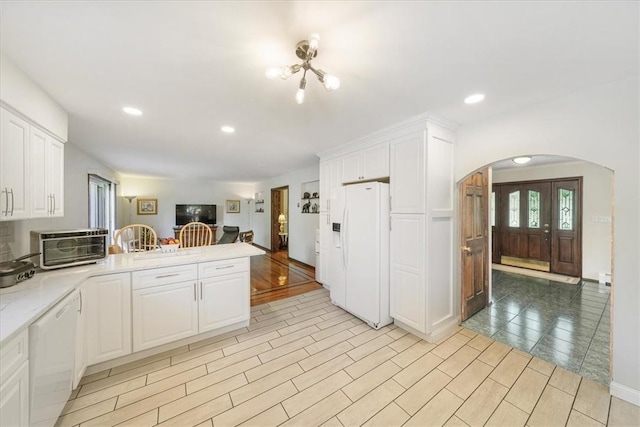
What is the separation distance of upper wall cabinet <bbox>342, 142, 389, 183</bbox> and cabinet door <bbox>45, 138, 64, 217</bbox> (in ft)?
10.4

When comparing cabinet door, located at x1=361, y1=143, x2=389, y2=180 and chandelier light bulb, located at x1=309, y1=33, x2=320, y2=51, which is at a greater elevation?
chandelier light bulb, located at x1=309, y1=33, x2=320, y2=51

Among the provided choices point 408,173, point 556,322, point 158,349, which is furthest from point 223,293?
point 556,322

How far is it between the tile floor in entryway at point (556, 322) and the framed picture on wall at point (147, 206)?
842 cm

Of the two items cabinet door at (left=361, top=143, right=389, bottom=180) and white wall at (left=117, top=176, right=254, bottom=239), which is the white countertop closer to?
cabinet door at (left=361, top=143, right=389, bottom=180)

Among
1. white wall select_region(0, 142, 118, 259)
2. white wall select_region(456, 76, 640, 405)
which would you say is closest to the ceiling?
white wall select_region(456, 76, 640, 405)

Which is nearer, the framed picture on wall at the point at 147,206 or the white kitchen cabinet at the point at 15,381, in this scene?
the white kitchen cabinet at the point at 15,381

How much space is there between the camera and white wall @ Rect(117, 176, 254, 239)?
6.95 meters

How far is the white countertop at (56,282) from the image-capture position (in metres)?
1.19

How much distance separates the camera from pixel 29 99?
5.70 ft

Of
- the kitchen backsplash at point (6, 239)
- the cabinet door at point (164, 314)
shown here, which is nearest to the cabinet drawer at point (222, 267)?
the cabinet door at point (164, 314)

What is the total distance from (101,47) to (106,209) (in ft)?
17.9

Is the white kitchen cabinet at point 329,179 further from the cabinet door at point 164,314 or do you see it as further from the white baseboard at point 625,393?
the white baseboard at point 625,393

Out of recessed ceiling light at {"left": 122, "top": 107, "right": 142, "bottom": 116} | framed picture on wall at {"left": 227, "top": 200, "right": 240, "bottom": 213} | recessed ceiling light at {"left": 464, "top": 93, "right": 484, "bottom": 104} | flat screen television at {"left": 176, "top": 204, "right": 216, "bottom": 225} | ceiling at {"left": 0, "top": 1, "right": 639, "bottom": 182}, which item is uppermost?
recessed ceiling light at {"left": 464, "top": 93, "right": 484, "bottom": 104}

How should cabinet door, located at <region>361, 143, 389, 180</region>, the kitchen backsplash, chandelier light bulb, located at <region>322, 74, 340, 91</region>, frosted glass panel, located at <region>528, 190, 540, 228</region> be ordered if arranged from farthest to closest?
1. frosted glass panel, located at <region>528, 190, 540, 228</region>
2. cabinet door, located at <region>361, 143, 389, 180</region>
3. the kitchen backsplash
4. chandelier light bulb, located at <region>322, 74, 340, 91</region>
